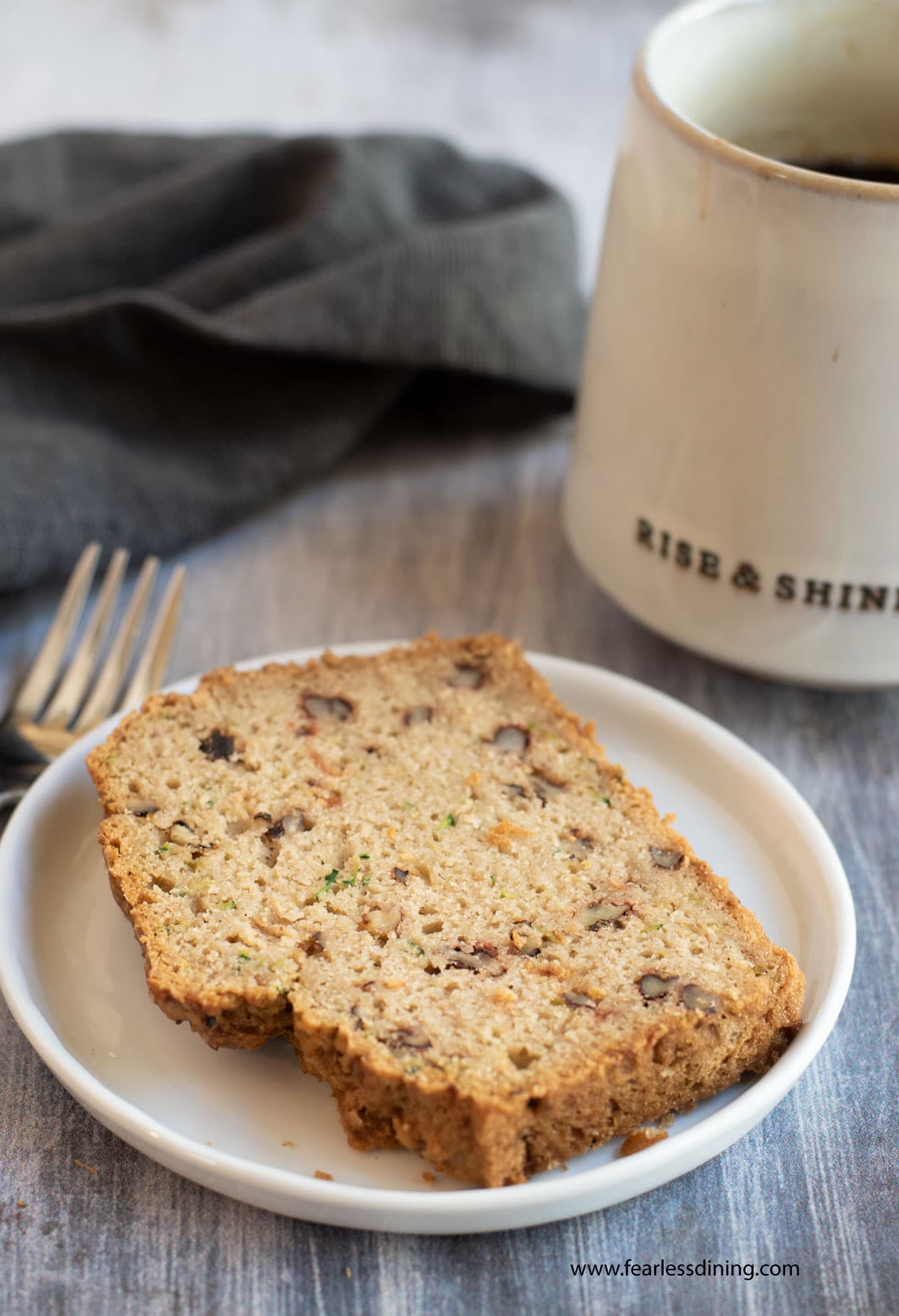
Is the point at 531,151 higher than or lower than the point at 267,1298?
higher

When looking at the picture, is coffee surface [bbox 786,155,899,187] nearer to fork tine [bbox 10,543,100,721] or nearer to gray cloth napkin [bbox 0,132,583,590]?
gray cloth napkin [bbox 0,132,583,590]

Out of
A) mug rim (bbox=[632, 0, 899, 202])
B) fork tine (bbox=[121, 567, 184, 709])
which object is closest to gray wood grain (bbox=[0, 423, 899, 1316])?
fork tine (bbox=[121, 567, 184, 709])

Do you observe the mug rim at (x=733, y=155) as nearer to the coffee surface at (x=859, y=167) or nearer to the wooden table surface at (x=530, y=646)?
the coffee surface at (x=859, y=167)

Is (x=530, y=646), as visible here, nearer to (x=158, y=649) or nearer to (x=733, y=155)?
(x=158, y=649)

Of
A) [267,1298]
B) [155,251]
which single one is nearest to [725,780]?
[267,1298]

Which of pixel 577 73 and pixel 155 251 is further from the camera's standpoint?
pixel 577 73

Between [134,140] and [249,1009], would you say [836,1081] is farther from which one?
[134,140]
